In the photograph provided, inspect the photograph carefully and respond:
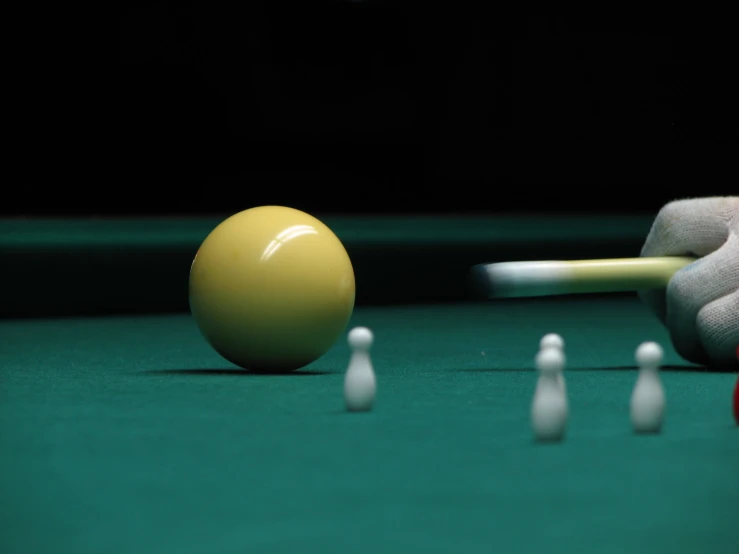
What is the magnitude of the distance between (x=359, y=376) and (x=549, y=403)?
652mm

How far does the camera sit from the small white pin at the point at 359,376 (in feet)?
11.7

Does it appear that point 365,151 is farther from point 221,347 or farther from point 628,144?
point 221,347

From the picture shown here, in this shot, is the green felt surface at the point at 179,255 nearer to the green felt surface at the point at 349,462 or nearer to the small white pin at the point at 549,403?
the green felt surface at the point at 349,462

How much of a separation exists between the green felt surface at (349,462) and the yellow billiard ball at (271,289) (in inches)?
4.9

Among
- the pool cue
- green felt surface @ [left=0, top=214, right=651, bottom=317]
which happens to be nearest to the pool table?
the pool cue

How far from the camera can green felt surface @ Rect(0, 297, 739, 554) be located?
7.52ft

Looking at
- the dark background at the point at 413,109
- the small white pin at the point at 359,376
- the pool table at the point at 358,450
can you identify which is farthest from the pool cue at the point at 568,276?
the dark background at the point at 413,109

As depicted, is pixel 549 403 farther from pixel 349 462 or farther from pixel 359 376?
pixel 359 376

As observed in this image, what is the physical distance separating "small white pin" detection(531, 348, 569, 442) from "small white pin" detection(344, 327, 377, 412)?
0.61 m

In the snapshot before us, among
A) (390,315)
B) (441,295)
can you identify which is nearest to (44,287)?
(390,315)

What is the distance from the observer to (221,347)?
173 inches

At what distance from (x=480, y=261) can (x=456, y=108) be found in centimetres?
378

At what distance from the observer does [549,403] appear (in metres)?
3.09

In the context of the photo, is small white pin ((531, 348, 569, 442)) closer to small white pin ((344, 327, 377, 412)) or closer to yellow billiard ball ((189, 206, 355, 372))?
small white pin ((344, 327, 377, 412))
